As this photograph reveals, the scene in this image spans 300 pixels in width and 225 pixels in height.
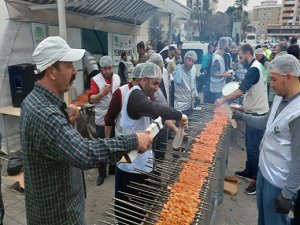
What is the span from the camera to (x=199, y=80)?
11.8 m

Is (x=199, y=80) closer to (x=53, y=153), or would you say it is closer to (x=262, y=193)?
(x=262, y=193)

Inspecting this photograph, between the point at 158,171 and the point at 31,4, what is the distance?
506 cm

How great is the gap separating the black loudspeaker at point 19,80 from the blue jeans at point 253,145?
476 cm

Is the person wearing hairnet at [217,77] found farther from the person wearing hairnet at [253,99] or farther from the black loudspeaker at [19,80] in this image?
the black loudspeaker at [19,80]

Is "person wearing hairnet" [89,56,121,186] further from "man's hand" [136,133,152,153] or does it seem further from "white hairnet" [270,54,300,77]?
"man's hand" [136,133,152,153]

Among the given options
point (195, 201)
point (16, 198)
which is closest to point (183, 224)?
point (195, 201)

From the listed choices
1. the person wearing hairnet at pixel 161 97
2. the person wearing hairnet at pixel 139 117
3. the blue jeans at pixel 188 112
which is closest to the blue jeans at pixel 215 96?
the blue jeans at pixel 188 112

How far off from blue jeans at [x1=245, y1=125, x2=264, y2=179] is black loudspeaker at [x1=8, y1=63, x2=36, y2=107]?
4.76 m

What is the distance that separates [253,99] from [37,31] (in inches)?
201

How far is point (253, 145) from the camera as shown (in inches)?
211

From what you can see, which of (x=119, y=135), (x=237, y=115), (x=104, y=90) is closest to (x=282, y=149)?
(x=237, y=115)

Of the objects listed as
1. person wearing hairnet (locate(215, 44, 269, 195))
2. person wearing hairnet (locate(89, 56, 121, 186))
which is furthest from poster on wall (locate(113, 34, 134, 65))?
person wearing hairnet (locate(215, 44, 269, 195))

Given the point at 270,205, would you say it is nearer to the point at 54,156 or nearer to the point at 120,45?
the point at 54,156

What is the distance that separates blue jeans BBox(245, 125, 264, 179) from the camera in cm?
530
